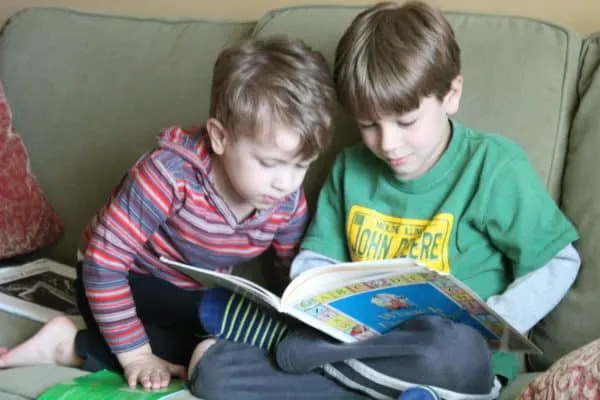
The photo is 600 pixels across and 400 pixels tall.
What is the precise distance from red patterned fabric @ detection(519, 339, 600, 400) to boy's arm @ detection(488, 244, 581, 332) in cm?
30

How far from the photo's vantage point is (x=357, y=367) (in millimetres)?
1232

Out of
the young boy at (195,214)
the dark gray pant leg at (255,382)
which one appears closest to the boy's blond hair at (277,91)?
the young boy at (195,214)

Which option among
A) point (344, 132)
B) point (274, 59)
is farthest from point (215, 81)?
point (344, 132)

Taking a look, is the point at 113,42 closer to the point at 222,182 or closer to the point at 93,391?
the point at 222,182

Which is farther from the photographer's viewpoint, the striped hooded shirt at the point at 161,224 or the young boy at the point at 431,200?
the striped hooded shirt at the point at 161,224

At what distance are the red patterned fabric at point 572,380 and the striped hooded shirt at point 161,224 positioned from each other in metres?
0.61

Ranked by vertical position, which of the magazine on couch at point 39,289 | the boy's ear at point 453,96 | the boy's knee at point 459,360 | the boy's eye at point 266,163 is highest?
the boy's ear at point 453,96

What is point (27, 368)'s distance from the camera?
4.66 feet

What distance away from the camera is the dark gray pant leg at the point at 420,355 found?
1173 millimetres

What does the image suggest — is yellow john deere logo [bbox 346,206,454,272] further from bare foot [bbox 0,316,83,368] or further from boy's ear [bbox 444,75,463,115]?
bare foot [bbox 0,316,83,368]

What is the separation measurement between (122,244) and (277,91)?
368mm

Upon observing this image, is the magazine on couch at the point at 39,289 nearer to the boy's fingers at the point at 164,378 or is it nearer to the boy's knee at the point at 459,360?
the boy's fingers at the point at 164,378

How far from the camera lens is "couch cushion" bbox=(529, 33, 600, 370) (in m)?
1.33

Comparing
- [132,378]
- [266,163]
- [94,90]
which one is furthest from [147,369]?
[94,90]
